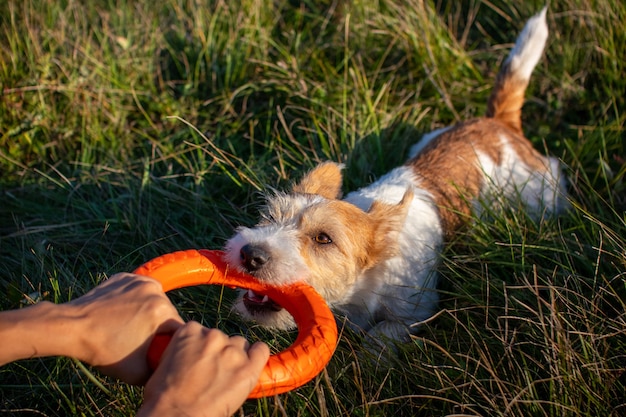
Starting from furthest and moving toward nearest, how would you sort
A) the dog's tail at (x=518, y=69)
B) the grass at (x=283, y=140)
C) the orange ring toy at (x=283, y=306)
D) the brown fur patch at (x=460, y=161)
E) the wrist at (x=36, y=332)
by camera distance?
the dog's tail at (x=518, y=69), the brown fur patch at (x=460, y=161), the grass at (x=283, y=140), the orange ring toy at (x=283, y=306), the wrist at (x=36, y=332)

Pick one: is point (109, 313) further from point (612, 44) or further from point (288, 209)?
point (612, 44)

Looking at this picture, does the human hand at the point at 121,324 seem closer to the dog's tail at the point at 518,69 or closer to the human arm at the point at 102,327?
the human arm at the point at 102,327

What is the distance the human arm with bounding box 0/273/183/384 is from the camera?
1901mm

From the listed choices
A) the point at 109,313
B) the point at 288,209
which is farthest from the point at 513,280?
the point at 109,313

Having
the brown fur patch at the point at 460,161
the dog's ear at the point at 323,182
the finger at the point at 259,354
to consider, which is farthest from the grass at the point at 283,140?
the finger at the point at 259,354

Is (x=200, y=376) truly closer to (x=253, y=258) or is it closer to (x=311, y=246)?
(x=253, y=258)

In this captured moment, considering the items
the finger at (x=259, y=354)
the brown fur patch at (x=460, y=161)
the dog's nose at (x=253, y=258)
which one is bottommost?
the brown fur patch at (x=460, y=161)

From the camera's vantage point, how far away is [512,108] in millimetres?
5016

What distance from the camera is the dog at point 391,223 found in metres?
3.26

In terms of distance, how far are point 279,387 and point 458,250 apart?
6.61ft

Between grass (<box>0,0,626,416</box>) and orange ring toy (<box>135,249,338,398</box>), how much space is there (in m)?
0.31

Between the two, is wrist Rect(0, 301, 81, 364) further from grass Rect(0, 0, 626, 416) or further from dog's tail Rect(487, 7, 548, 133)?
dog's tail Rect(487, 7, 548, 133)

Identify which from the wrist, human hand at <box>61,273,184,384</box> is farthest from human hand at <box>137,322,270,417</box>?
the wrist

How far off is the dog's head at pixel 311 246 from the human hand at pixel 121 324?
0.96 meters
